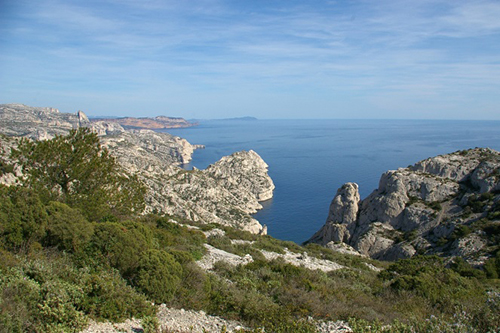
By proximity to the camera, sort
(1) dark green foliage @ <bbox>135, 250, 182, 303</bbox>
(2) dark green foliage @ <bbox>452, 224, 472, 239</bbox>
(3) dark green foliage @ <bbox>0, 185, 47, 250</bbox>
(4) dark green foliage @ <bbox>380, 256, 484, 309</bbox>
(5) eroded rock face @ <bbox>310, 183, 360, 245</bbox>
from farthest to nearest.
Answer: (5) eroded rock face @ <bbox>310, 183, 360, 245</bbox> < (2) dark green foliage @ <bbox>452, 224, 472, 239</bbox> < (4) dark green foliage @ <bbox>380, 256, 484, 309</bbox> < (3) dark green foliage @ <bbox>0, 185, 47, 250</bbox> < (1) dark green foliage @ <bbox>135, 250, 182, 303</bbox>

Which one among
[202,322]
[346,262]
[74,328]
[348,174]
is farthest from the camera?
[348,174]

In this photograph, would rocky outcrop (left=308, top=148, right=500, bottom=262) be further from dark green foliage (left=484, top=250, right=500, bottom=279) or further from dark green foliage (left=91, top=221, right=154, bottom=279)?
dark green foliage (left=91, top=221, right=154, bottom=279)

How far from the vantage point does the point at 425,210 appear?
1411 inches

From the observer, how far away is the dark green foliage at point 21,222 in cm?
961

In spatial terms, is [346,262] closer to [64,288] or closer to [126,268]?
[126,268]

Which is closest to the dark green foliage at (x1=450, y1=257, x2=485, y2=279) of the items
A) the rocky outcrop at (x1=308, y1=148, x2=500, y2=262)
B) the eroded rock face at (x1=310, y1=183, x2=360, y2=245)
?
the rocky outcrop at (x1=308, y1=148, x2=500, y2=262)

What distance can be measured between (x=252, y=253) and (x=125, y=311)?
37.0ft

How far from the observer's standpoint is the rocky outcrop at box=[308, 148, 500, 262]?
30281 millimetres

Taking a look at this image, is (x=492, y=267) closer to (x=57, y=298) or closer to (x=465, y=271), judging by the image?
(x=465, y=271)

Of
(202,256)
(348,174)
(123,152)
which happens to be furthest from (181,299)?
(348,174)

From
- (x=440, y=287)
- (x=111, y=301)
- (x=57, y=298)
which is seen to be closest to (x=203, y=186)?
(x=440, y=287)

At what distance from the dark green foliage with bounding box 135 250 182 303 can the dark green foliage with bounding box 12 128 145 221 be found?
877 centimetres

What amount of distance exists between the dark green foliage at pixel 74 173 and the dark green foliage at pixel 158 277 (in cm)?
877

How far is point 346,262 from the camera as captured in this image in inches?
823
